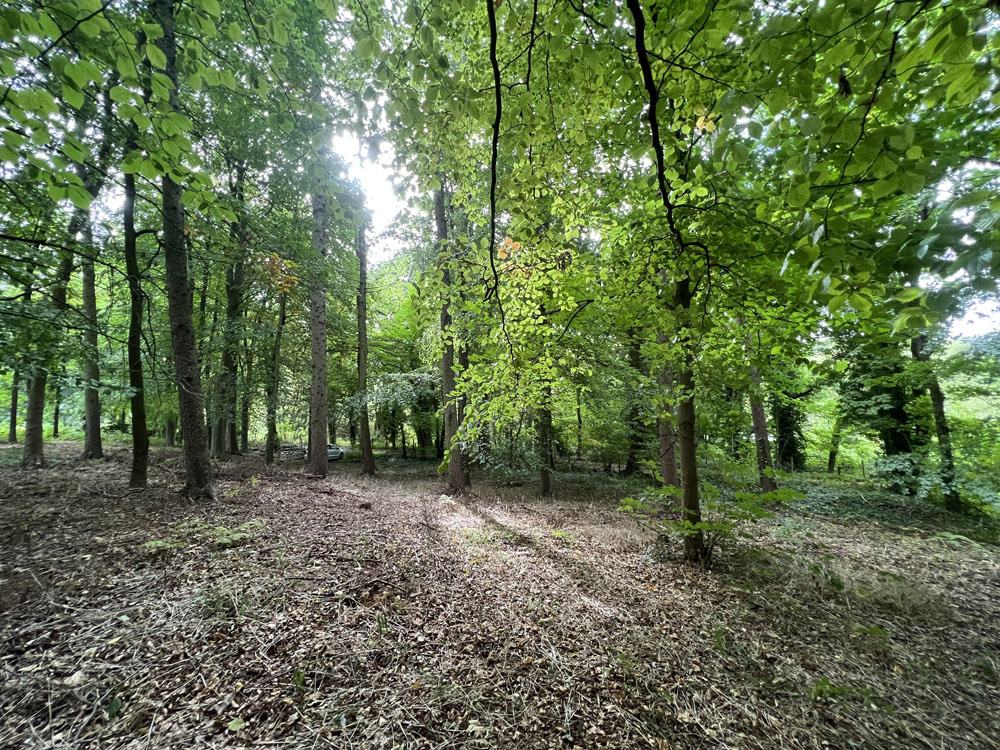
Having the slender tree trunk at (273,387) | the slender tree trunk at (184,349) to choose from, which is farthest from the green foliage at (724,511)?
the slender tree trunk at (273,387)

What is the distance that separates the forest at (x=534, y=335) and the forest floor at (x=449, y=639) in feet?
0.08

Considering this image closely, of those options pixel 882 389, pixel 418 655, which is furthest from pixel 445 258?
pixel 882 389

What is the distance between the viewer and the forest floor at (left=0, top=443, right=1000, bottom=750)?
2.12m

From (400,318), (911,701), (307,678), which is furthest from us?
(400,318)

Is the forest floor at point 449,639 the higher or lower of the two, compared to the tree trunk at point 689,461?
lower

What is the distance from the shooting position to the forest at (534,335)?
1.45m

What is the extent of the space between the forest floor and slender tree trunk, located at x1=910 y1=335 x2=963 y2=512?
10.1 feet

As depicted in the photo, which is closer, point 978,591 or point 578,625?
point 578,625

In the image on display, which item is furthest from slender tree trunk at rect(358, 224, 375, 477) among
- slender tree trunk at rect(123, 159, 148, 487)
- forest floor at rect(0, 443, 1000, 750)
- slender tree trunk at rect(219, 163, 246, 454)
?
forest floor at rect(0, 443, 1000, 750)

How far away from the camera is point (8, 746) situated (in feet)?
5.86

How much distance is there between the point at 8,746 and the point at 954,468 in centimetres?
1242

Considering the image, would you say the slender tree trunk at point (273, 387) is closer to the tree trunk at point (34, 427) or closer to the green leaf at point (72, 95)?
the tree trunk at point (34, 427)

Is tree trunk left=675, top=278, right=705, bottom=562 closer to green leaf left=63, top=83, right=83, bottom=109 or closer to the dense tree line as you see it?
the dense tree line

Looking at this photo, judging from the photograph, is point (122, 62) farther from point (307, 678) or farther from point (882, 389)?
point (882, 389)
